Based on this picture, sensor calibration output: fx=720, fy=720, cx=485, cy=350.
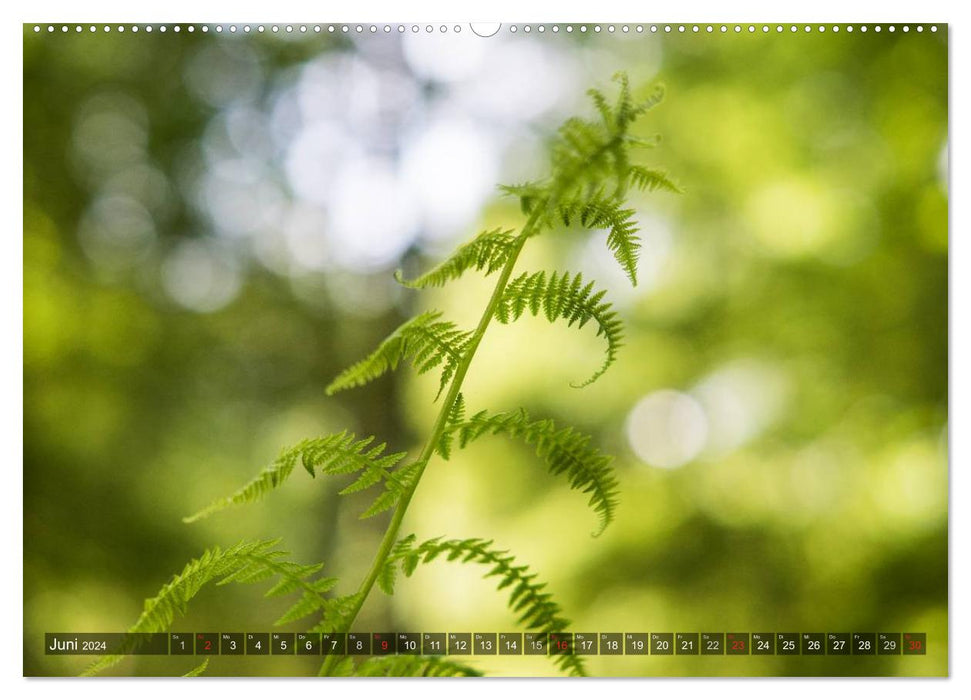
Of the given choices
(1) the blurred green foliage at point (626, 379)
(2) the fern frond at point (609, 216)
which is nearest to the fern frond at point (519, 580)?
(2) the fern frond at point (609, 216)

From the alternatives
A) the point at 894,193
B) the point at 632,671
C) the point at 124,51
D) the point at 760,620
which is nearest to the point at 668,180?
the point at 894,193

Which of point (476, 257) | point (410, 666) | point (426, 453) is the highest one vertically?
point (476, 257)

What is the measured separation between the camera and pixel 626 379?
9.37 feet

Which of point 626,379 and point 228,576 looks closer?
point 228,576

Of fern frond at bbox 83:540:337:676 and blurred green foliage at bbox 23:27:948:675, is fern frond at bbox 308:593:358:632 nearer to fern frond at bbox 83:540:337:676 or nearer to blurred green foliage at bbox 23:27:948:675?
fern frond at bbox 83:540:337:676

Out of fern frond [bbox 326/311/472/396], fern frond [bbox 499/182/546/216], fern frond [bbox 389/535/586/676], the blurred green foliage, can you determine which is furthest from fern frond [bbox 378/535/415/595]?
the blurred green foliage

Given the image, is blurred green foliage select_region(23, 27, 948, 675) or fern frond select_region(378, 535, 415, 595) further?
blurred green foliage select_region(23, 27, 948, 675)

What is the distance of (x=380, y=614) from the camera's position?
2.94 m

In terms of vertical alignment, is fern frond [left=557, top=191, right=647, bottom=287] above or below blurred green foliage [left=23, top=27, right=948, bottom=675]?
below

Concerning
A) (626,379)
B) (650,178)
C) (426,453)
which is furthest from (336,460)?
(626,379)

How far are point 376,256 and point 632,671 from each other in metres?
1.72

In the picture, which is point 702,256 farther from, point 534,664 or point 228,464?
point 228,464

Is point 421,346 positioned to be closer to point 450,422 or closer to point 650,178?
point 450,422

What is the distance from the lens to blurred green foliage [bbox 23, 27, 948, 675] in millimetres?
2211
